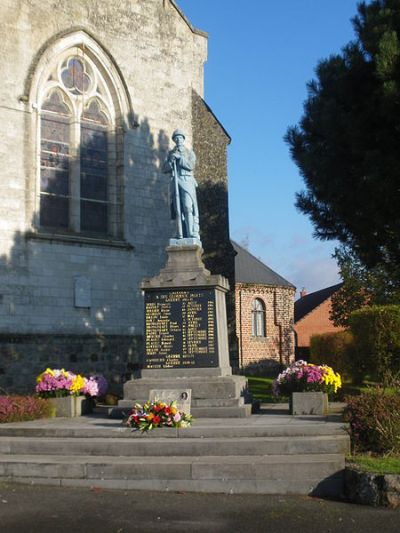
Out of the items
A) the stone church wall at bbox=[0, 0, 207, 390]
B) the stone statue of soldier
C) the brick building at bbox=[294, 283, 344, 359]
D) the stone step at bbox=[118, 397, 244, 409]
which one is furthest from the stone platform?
the brick building at bbox=[294, 283, 344, 359]

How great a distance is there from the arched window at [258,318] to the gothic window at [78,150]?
1971 cm

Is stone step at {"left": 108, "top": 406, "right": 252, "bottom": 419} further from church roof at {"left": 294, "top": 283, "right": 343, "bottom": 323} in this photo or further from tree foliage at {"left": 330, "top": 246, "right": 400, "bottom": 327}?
church roof at {"left": 294, "top": 283, "right": 343, "bottom": 323}

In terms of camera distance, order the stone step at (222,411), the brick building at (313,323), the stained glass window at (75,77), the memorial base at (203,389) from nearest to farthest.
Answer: the stone step at (222,411)
the memorial base at (203,389)
the stained glass window at (75,77)
the brick building at (313,323)

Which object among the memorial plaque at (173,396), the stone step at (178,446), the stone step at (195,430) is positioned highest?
the memorial plaque at (173,396)

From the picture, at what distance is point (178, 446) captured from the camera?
935 centimetres

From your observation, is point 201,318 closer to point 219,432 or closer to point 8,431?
point 219,432

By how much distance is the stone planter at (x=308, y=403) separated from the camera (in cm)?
1177

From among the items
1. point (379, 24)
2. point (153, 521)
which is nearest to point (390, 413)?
point (153, 521)

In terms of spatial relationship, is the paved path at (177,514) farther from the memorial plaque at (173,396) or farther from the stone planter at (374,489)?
the memorial plaque at (173,396)

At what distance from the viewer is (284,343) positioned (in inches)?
1475

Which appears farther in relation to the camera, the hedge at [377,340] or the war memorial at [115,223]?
the hedge at [377,340]

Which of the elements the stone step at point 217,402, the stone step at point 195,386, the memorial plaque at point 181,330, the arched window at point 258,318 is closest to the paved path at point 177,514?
the stone step at point 217,402

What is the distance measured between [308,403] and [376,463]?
3579mm

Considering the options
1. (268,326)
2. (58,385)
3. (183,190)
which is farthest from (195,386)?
(268,326)
